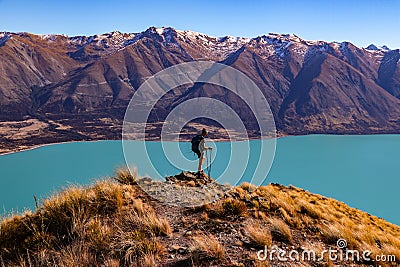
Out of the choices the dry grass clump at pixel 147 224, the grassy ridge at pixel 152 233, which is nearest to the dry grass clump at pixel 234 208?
the grassy ridge at pixel 152 233

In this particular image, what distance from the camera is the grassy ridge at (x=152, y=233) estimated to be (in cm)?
585

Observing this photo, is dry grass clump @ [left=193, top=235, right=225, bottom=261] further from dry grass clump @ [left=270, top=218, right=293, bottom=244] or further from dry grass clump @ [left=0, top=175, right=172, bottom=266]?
dry grass clump @ [left=270, top=218, right=293, bottom=244]

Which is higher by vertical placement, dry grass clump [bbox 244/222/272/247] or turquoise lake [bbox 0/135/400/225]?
dry grass clump [bbox 244/222/272/247]

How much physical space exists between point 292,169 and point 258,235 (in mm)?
111929

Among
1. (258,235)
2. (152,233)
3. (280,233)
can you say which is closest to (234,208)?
(280,233)

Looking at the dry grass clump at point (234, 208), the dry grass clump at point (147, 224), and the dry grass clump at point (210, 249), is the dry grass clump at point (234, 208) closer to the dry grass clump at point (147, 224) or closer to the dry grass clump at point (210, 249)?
the dry grass clump at point (147, 224)

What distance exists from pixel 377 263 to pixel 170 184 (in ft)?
21.5

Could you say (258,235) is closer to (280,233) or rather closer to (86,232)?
(280,233)

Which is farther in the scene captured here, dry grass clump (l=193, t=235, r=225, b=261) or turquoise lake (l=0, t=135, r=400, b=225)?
turquoise lake (l=0, t=135, r=400, b=225)

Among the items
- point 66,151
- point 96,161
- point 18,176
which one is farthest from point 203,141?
point 66,151

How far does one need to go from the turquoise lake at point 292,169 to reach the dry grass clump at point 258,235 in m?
48.8

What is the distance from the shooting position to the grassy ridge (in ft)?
19.2

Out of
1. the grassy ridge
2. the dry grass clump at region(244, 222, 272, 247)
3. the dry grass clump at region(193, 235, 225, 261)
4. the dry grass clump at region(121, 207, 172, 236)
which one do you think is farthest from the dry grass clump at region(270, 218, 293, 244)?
the dry grass clump at region(121, 207, 172, 236)

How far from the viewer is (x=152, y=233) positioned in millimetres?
6492
